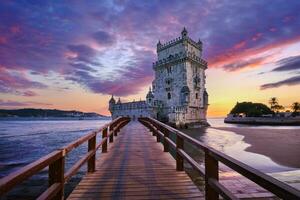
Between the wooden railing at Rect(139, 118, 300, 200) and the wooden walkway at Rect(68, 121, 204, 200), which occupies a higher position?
Result: the wooden railing at Rect(139, 118, 300, 200)

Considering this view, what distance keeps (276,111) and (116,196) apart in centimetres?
13160

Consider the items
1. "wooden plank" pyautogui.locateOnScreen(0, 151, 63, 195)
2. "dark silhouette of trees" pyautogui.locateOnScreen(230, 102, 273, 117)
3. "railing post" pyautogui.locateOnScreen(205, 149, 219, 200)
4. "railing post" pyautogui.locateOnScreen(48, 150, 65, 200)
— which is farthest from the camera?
"dark silhouette of trees" pyautogui.locateOnScreen(230, 102, 273, 117)

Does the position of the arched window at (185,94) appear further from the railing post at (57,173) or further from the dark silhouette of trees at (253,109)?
the dark silhouette of trees at (253,109)

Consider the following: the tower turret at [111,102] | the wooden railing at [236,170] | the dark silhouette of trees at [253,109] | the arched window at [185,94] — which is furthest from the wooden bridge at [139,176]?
the dark silhouette of trees at [253,109]

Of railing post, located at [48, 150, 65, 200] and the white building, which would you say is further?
the white building

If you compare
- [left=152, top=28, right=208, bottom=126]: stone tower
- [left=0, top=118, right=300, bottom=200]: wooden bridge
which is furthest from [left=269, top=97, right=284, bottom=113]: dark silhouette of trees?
[left=0, top=118, right=300, bottom=200]: wooden bridge

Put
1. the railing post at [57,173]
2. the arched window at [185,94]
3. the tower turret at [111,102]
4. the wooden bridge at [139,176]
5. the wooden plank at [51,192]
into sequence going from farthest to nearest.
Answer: the tower turret at [111,102], the arched window at [185,94], the railing post at [57,173], the wooden plank at [51,192], the wooden bridge at [139,176]

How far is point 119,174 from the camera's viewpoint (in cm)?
618

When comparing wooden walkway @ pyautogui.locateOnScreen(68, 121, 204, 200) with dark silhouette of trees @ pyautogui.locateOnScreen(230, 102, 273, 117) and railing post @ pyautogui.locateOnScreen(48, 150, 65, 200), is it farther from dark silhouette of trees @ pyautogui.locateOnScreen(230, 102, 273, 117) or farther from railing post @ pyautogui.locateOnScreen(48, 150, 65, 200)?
dark silhouette of trees @ pyautogui.locateOnScreen(230, 102, 273, 117)

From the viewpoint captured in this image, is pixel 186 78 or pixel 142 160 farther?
pixel 186 78

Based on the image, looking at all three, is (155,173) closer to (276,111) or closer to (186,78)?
(186,78)

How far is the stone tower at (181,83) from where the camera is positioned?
5587 cm

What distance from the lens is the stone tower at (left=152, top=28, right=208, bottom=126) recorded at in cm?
5587

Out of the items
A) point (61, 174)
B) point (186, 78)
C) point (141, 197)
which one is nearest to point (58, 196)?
point (61, 174)
